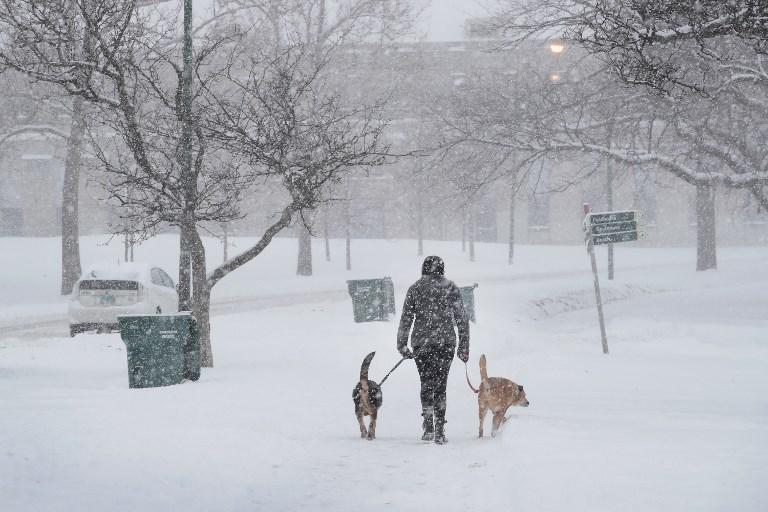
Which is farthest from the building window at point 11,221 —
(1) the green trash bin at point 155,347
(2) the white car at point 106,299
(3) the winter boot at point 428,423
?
(3) the winter boot at point 428,423

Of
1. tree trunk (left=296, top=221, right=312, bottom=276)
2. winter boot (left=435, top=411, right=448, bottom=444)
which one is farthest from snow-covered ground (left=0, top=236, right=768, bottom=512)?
tree trunk (left=296, top=221, right=312, bottom=276)

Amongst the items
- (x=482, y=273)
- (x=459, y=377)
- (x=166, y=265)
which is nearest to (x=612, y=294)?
(x=482, y=273)

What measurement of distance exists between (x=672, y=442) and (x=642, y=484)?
1.54 m

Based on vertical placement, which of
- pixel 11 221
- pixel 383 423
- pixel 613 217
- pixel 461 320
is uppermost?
pixel 11 221

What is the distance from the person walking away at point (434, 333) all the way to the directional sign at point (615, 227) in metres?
7.31

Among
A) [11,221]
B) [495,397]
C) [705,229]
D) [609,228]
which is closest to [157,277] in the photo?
[609,228]

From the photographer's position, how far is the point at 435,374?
8.55 meters

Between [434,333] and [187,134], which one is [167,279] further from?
[434,333]

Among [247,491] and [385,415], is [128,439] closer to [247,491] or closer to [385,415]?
[247,491]

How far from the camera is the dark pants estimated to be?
8.51m

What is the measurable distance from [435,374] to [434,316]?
566 millimetres

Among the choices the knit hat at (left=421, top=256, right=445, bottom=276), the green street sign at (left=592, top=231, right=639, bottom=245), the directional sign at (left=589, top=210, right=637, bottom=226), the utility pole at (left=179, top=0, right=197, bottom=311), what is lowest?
the knit hat at (left=421, top=256, right=445, bottom=276)

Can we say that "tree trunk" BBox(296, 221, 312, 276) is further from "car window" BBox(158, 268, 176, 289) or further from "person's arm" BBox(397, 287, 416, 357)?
"person's arm" BBox(397, 287, 416, 357)

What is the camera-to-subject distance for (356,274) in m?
38.4
